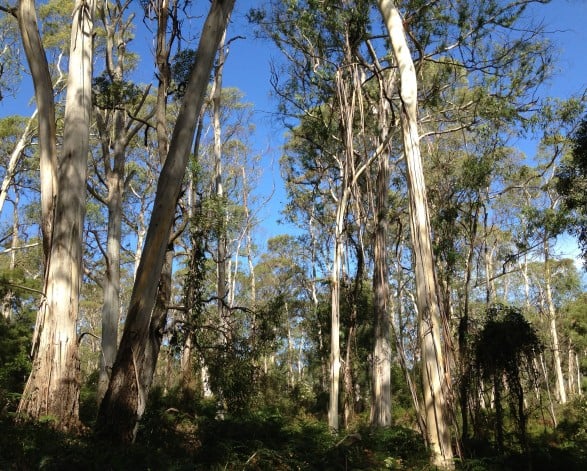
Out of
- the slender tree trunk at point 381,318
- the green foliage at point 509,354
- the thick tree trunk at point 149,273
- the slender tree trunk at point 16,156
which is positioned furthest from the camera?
the slender tree trunk at point 16,156

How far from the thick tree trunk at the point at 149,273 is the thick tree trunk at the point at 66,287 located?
0.90 metres

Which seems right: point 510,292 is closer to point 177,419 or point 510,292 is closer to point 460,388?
point 460,388

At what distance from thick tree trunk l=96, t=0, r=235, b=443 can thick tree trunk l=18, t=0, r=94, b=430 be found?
90cm

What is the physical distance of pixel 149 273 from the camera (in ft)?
15.9

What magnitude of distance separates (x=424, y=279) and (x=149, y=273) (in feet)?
8.55

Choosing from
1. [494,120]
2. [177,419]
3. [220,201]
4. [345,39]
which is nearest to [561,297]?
[494,120]

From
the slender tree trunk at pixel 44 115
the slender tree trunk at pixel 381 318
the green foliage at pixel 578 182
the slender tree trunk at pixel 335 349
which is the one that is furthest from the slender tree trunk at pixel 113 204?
the green foliage at pixel 578 182

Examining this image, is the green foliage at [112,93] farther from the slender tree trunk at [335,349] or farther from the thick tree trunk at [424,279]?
the thick tree trunk at [424,279]

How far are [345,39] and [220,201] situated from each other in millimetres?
5186

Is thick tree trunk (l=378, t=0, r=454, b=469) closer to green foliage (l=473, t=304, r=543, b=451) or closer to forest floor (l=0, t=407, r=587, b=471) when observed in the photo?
forest floor (l=0, t=407, r=587, b=471)

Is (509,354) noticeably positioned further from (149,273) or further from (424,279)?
(149,273)

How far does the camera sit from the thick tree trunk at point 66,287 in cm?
521

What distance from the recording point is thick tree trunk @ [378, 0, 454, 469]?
4453 mm

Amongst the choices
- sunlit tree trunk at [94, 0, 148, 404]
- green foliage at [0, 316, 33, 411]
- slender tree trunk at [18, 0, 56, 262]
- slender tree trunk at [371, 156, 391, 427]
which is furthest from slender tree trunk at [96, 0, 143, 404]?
slender tree trunk at [371, 156, 391, 427]
